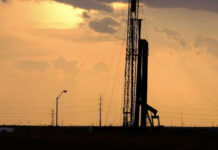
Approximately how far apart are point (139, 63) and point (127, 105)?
→ 10416mm

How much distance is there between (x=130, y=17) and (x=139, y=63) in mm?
11251

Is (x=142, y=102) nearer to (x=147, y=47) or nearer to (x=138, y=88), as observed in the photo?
(x=138, y=88)

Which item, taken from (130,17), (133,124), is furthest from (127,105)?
(130,17)

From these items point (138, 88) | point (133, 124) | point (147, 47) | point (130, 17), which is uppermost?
point (130, 17)

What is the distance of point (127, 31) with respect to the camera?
104m

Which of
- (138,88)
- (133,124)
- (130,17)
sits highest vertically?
(130,17)

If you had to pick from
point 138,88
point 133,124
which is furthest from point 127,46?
point 133,124

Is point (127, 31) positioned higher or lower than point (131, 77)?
higher

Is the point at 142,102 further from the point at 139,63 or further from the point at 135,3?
the point at 135,3
